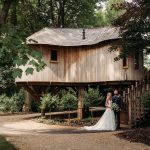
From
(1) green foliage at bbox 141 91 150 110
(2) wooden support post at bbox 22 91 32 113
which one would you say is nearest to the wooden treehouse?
(1) green foliage at bbox 141 91 150 110

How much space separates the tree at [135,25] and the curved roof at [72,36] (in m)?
5.90

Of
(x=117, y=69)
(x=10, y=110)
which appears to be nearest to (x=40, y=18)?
(x=10, y=110)

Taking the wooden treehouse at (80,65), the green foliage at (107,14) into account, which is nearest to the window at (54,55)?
the wooden treehouse at (80,65)

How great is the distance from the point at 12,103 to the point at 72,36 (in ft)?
33.0

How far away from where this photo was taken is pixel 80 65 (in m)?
30.8

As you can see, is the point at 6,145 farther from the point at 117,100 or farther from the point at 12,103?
the point at 12,103

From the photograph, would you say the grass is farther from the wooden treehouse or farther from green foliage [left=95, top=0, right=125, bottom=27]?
green foliage [left=95, top=0, right=125, bottom=27]

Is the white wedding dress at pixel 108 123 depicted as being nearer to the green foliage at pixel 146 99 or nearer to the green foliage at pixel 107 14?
the green foliage at pixel 146 99

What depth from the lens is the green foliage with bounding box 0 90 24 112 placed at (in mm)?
38219

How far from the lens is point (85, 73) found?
30469 mm

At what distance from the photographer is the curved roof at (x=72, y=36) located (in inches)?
1168

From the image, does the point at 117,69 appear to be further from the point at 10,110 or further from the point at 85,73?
the point at 10,110

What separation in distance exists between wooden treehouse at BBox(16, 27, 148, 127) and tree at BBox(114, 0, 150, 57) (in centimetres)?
583

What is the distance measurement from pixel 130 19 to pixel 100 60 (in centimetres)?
827
